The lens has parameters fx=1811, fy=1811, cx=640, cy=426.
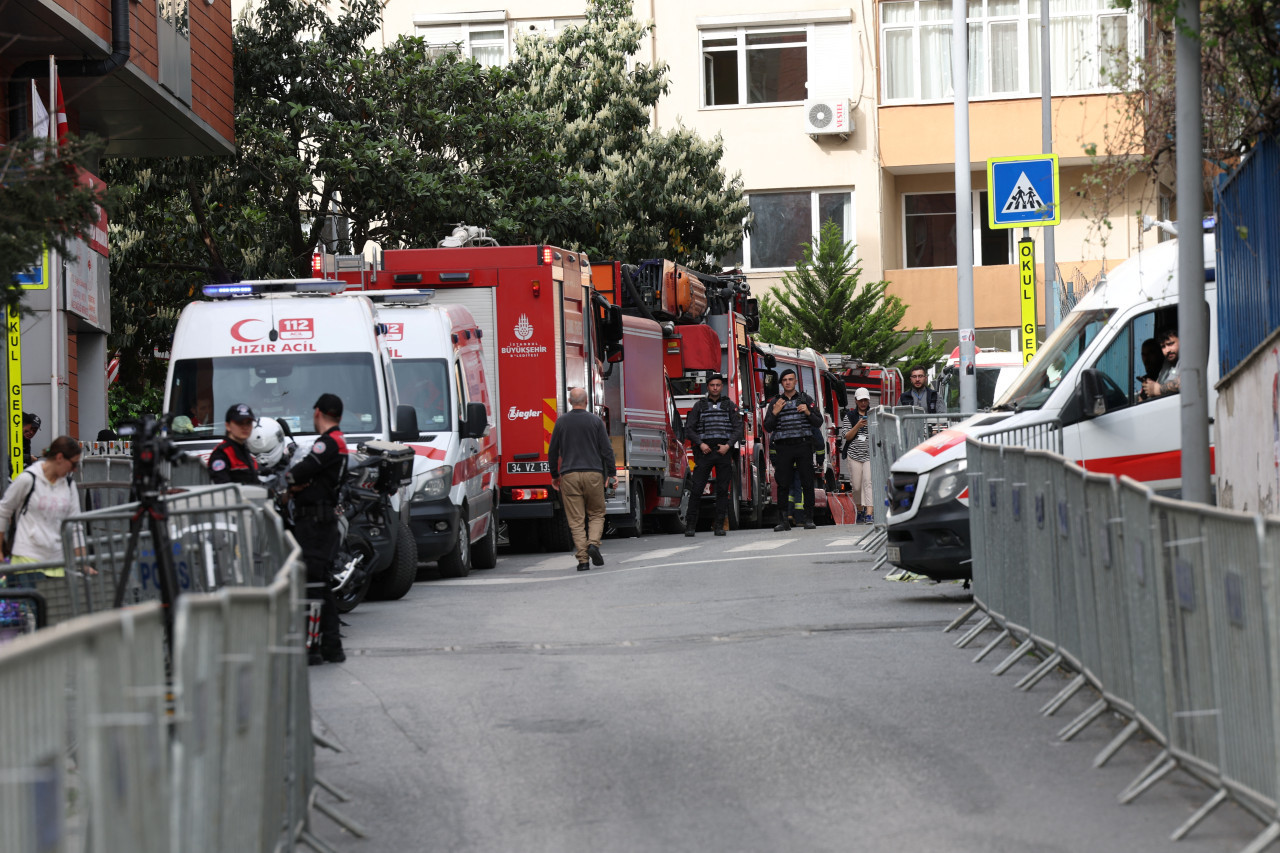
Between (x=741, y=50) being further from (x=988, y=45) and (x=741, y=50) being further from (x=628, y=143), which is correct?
(x=628, y=143)

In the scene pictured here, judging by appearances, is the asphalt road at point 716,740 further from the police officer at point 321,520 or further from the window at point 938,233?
the window at point 938,233

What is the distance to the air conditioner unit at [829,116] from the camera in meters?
42.3

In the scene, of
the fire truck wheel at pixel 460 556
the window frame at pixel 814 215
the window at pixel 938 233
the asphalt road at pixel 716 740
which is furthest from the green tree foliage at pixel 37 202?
the window at pixel 938 233

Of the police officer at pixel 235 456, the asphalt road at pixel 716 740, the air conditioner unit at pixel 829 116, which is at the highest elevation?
the air conditioner unit at pixel 829 116

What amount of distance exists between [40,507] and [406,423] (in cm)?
376

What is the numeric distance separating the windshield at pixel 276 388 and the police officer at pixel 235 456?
2.92m

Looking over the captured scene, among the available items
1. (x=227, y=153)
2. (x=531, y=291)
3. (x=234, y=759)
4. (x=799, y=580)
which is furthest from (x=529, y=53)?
(x=234, y=759)

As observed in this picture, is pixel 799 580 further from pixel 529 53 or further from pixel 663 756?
pixel 529 53

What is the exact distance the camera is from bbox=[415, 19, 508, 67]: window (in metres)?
43.9

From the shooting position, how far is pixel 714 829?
6.59m

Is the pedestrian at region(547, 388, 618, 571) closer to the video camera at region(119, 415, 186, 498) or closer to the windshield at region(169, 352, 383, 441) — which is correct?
the windshield at region(169, 352, 383, 441)

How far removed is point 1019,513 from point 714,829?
147 inches

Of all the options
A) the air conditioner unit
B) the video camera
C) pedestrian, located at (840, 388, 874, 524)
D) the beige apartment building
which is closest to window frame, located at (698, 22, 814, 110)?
the beige apartment building

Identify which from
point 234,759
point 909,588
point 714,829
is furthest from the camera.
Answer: point 909,588
